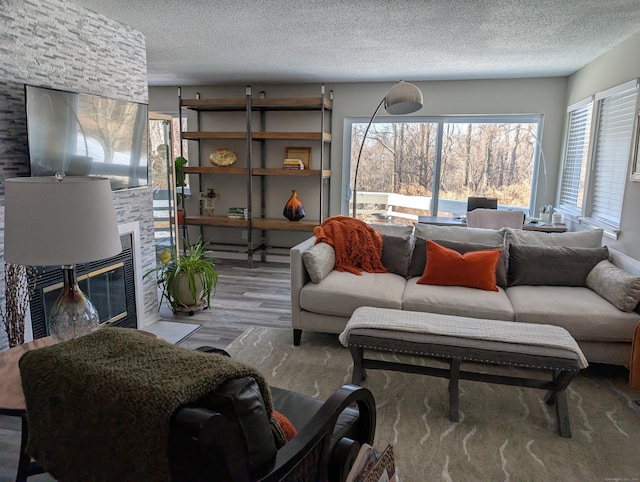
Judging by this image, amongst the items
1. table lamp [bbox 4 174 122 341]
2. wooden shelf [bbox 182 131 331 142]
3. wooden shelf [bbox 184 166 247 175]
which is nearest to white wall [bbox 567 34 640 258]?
wooden shelf [bbox 182 131 331 142]

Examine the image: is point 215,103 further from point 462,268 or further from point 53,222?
point 53,222

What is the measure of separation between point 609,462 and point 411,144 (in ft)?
14.3

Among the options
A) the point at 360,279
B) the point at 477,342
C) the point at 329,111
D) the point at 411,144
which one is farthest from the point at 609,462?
the point at 329,111

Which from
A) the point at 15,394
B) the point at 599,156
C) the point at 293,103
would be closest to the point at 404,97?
the point at 599,156

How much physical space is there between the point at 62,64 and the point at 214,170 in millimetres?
2983

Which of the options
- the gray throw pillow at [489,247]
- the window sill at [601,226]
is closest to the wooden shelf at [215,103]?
the gray throw pillow at [489,247]

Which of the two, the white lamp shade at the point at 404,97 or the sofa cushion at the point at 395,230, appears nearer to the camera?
the white lamp shade at the point at 404,97

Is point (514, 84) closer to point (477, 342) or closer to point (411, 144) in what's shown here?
point (411, 144)

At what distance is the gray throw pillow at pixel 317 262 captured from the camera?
3.27 metres

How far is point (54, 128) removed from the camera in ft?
8.71

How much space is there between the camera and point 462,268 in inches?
130

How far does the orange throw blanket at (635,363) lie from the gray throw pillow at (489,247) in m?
0.95

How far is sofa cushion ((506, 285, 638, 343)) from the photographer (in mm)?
2725

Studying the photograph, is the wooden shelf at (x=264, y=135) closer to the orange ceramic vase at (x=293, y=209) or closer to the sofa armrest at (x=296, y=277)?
the orange ceramic vase at (x=293, y=209)
